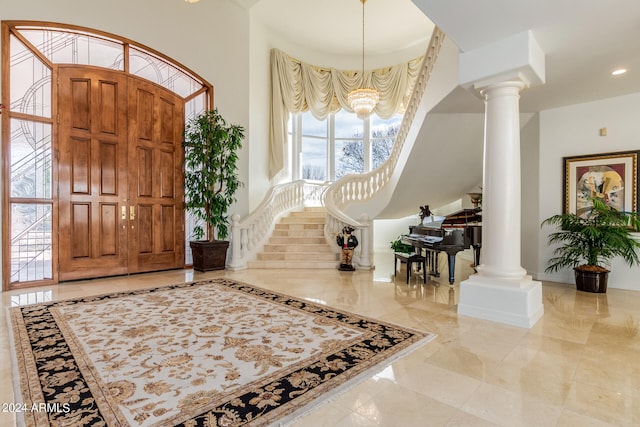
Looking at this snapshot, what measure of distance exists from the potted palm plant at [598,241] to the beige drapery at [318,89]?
523 cm

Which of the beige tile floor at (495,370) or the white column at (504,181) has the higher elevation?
the white column at (504,181)

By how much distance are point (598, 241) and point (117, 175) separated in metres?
6.79

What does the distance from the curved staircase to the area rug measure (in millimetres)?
2199

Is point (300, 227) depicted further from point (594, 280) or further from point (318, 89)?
point (594, 280)

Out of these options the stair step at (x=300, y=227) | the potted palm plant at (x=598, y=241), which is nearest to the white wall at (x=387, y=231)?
the stair step at (x=300, y=227)

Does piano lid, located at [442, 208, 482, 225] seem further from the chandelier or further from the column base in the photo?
the chandelier

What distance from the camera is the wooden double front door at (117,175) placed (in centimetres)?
468

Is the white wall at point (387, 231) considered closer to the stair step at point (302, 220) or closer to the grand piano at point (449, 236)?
the stair step at point (302, 220)

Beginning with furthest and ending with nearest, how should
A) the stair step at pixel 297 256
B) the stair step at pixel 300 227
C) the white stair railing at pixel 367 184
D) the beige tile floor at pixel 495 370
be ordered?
1. the stair step at pixel 300 227
2. the stair step at pixel 297 256
3. the white stair railing at pixel 367 184
4. the beige tile floor at pixel 495 370

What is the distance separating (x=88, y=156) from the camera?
4840 mm

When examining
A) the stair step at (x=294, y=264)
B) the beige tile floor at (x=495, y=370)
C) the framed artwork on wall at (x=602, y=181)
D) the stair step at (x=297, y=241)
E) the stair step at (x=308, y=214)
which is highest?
the framed artwork on wall at (x=602, y=181)

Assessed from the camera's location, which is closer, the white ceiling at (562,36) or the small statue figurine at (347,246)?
the white ceiling at (562,36)

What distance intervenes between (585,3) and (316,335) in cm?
322

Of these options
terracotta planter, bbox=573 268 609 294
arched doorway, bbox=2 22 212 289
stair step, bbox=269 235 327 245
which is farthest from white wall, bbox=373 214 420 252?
arched doorway, bbox=2 22 212 289
